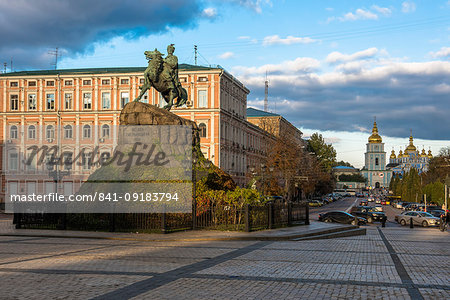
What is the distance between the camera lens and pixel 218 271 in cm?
1286

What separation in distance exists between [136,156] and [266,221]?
277 inches

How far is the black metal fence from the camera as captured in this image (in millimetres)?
23266

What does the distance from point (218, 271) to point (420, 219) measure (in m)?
32.4

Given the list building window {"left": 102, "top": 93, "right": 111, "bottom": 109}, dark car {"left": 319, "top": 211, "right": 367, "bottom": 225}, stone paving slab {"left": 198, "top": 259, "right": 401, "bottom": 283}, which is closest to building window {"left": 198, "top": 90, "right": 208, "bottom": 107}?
building window {"left": 102, "top": 93, "right": 111, "bottom": 109}

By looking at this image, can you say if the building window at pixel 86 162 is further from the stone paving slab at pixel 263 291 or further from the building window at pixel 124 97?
the stone paving slab at pixel 263 291

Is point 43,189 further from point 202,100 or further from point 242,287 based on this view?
point 242,287

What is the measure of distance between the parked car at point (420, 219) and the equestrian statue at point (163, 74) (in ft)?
77.2

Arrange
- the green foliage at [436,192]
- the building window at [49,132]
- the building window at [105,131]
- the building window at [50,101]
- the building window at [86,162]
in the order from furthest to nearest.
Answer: the green foliage at [436,192], the building window at [50,101], the building window at [49,132], the building window at [105,131], the building window at [86,162]

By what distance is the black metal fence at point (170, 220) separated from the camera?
76.3 ft

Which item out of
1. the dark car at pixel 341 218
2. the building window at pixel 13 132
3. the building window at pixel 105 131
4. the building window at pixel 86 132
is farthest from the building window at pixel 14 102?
the dark car at pixel 341 218

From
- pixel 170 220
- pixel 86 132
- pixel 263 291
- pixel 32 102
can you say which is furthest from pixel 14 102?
pixel 263 291

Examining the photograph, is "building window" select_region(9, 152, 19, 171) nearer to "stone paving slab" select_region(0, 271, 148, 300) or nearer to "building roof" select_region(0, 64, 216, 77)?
"building roof" select_region(0, 64, 216, 77)

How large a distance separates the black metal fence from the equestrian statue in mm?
6623

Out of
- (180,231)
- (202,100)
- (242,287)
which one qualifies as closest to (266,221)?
(180,231)
